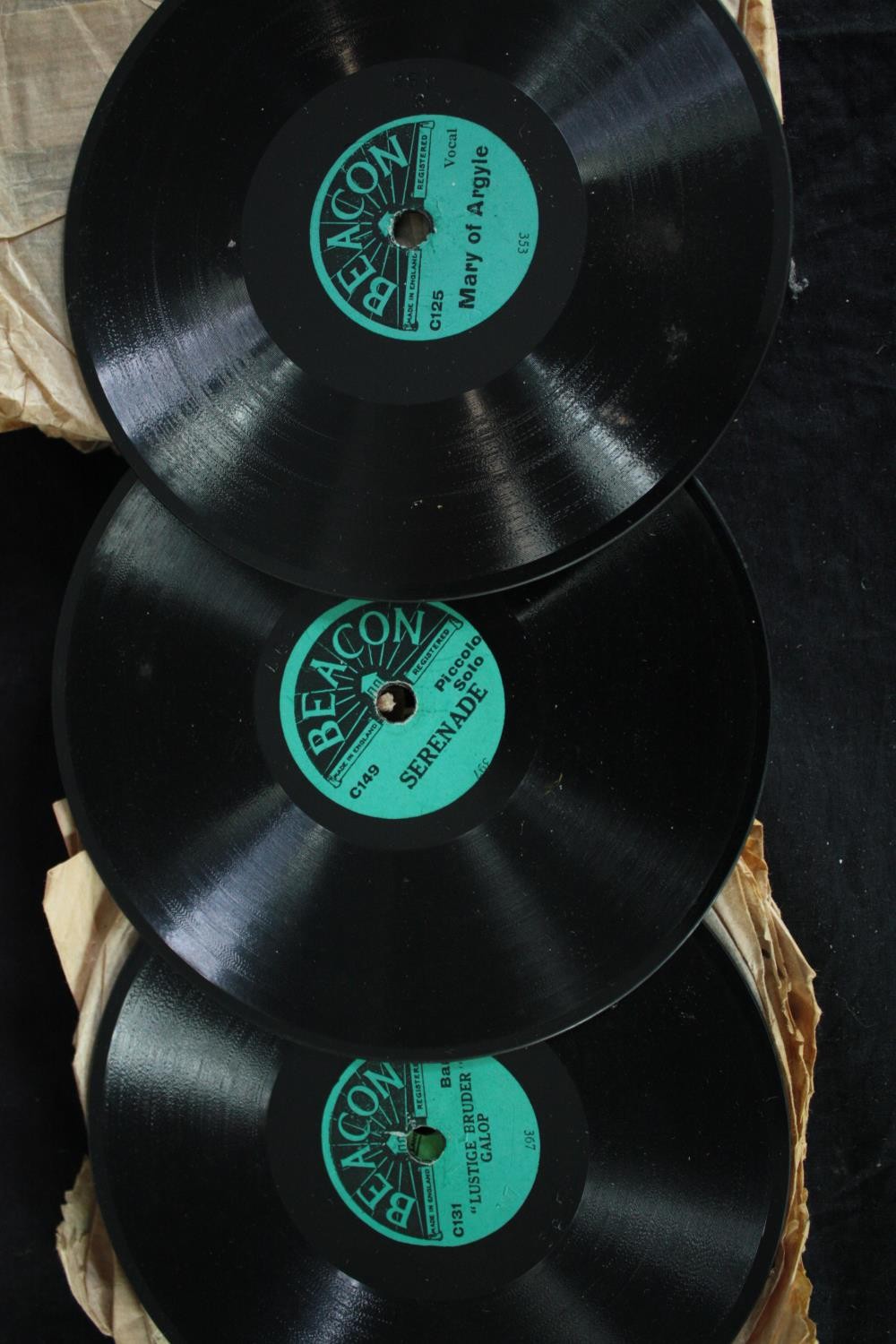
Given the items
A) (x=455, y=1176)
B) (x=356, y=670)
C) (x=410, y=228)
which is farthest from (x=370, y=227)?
(x=455, y=1176)

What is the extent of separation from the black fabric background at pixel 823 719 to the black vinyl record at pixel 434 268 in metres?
0.27

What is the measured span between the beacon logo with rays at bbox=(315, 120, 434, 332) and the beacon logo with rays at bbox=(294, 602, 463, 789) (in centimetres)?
18

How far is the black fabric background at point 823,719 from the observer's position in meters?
0.93

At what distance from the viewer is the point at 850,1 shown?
0.93 m

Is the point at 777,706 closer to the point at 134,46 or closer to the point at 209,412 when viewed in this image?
the point at 209,412

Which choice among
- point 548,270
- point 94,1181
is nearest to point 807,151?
point 548,270

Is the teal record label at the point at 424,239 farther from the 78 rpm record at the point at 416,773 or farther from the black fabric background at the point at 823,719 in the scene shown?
the black fabric background at the point at 823,719

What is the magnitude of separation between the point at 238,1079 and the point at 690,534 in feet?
1.53

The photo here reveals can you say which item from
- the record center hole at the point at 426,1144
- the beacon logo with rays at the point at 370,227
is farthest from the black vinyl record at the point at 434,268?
the record center hole at the point at 426,1144

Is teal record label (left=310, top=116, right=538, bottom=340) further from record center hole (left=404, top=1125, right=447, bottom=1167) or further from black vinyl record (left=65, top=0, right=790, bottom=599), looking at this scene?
record center hole (left=404, top=1125, right=447, bottom=1167)

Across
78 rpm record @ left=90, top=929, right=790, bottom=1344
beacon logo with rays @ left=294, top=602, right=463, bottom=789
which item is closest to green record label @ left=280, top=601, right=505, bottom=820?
beacon logo with rays @ left=294, top=602, right=463, bottom=789

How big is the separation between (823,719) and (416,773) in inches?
13.8

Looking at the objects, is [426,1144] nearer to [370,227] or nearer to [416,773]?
[416,773]

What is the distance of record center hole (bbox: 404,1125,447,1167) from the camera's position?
842mm
